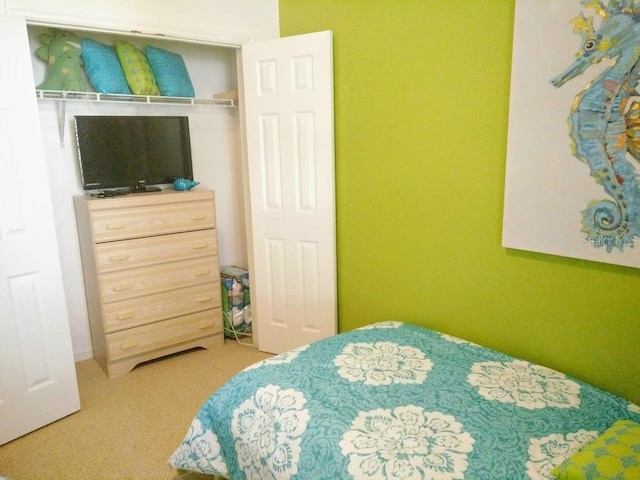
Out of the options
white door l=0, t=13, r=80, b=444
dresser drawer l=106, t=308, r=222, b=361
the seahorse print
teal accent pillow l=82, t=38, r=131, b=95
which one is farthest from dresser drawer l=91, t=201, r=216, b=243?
the seahorse print

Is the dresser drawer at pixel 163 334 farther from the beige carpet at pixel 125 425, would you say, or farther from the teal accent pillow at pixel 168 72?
the teal accent pillow at pixel 168 72

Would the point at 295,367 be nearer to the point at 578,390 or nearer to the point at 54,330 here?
the point at 578,390

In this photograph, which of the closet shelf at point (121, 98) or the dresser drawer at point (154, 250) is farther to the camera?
the dresser drawer at point (154, 250)

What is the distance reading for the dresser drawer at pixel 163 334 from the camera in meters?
2.81

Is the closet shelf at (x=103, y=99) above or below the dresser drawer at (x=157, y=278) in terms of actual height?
above

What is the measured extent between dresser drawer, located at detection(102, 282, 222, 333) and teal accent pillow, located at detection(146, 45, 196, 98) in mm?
1247

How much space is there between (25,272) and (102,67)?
4.08 feet

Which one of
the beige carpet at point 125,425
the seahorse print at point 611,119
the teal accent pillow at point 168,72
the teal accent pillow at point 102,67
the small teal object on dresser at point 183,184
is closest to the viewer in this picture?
the seahorse print at point 611,119

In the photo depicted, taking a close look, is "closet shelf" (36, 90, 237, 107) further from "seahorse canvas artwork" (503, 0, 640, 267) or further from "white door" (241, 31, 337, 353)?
"seahorse canvas artwork" (503, 0, 640, 267)

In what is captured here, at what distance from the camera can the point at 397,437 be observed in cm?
144

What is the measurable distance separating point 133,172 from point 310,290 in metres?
1.33

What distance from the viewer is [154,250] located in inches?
112

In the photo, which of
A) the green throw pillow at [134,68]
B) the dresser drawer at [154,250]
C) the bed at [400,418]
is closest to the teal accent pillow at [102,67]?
the green throw pillow at [134,68]

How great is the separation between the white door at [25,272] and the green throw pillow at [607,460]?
225cm
